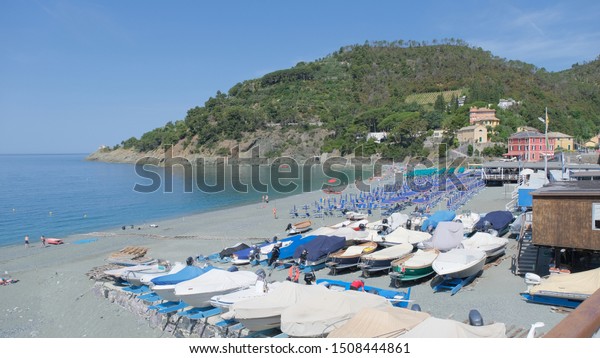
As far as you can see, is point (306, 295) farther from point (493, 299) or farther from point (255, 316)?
point (493, 299)

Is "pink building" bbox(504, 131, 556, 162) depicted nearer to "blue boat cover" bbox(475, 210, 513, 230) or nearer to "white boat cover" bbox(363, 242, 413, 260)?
"blue boat cover" bbox(475, 210, 513, 230)

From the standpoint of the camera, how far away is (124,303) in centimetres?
1642

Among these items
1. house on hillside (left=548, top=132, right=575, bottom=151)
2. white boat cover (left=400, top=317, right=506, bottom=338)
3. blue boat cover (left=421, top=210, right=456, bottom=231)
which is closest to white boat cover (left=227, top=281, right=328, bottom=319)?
white boat cover (left=400, top=317, right=506, bottom=338)

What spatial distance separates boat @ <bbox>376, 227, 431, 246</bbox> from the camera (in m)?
20.4

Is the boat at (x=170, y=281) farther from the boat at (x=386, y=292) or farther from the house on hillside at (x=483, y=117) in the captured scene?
the house on hillside at (x=483, y=117)

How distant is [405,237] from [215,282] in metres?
9.50

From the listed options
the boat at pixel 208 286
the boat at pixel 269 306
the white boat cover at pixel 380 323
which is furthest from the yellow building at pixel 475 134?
the white boat cover at pixel 380 323

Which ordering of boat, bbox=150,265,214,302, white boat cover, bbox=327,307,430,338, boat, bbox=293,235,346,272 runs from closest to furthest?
white boat cover, bbox=327,307,430,338, boat, bbox=150,265,214,302, boat, bbox=293,235,346,272

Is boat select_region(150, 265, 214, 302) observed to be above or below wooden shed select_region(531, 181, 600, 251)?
below

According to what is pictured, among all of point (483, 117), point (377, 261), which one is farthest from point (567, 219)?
point (483, 117)

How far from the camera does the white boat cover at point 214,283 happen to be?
47.1 feet

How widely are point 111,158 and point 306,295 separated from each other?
190371 millimetres

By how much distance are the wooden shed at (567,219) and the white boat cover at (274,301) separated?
26.6 feet

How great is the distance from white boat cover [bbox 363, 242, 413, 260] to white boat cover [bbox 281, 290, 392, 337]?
240 inches
